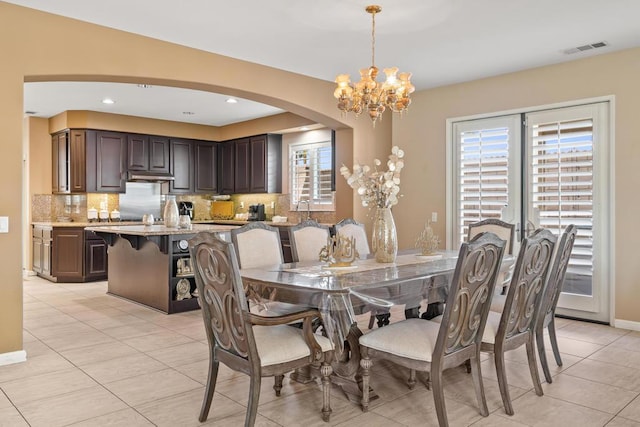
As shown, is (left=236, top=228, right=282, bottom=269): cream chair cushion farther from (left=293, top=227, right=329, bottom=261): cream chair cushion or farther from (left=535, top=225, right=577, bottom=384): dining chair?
(left=535, top=225, right=577, bottom=384): dining chair

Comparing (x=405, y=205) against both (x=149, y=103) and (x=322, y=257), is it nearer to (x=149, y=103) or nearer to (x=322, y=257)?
(x=322, y=257)

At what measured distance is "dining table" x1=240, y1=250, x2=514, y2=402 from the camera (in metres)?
2.54

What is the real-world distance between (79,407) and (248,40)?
3.24 metres

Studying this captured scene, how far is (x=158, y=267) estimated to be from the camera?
18.4ft

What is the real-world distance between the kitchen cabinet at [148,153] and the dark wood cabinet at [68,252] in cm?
141

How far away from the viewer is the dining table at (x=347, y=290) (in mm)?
2537

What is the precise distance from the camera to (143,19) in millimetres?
3986

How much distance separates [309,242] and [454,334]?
1.68 meters

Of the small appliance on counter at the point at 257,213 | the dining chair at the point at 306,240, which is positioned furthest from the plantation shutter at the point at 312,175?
the dining chair at the point at 306,240

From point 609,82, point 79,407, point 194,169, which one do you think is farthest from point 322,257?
point 194,169

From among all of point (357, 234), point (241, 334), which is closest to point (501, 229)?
point (357, 234)

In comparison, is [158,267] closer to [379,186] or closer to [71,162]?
[379,186]

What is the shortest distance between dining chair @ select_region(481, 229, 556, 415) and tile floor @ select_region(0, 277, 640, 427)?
250 millimetres

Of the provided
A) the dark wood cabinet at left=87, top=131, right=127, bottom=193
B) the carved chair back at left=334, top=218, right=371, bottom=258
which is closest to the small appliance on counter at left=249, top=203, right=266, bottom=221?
the dark wood cabinet at left=87, top=131, right=127, bottom=193
